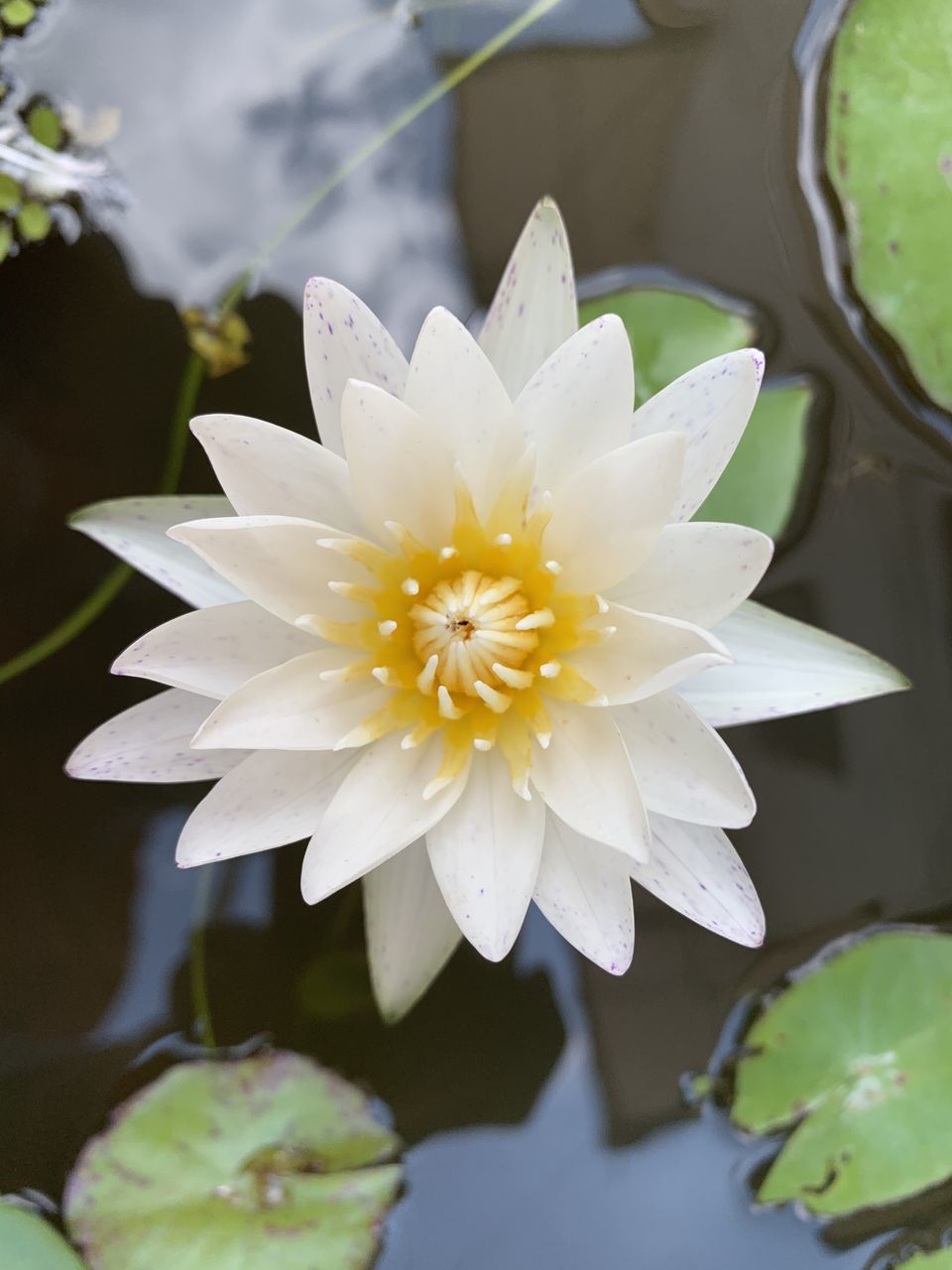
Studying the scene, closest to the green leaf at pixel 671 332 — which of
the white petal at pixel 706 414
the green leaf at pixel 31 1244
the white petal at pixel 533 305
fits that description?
the white petal at pixel 533 305

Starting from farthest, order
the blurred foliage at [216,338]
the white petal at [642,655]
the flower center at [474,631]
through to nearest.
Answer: the blurred foliage at [216,338]
the flower center at [474,631]
the white petal at [642,655]

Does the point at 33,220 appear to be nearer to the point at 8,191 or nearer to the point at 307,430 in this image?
the point at 8,191

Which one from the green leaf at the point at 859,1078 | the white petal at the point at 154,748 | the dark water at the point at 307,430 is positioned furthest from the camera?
the dark water at the point at 307,430

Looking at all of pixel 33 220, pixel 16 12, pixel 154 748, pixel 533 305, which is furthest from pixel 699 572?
pixel 16 12

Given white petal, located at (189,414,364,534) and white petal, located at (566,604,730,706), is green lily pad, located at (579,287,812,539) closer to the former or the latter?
white petal, located at (566,604,730,706)

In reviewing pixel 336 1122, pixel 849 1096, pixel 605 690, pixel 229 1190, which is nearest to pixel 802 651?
pixel 605 690

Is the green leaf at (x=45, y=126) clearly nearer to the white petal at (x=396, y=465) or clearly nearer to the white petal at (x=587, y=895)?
the white petal at (x=396, y=465)
